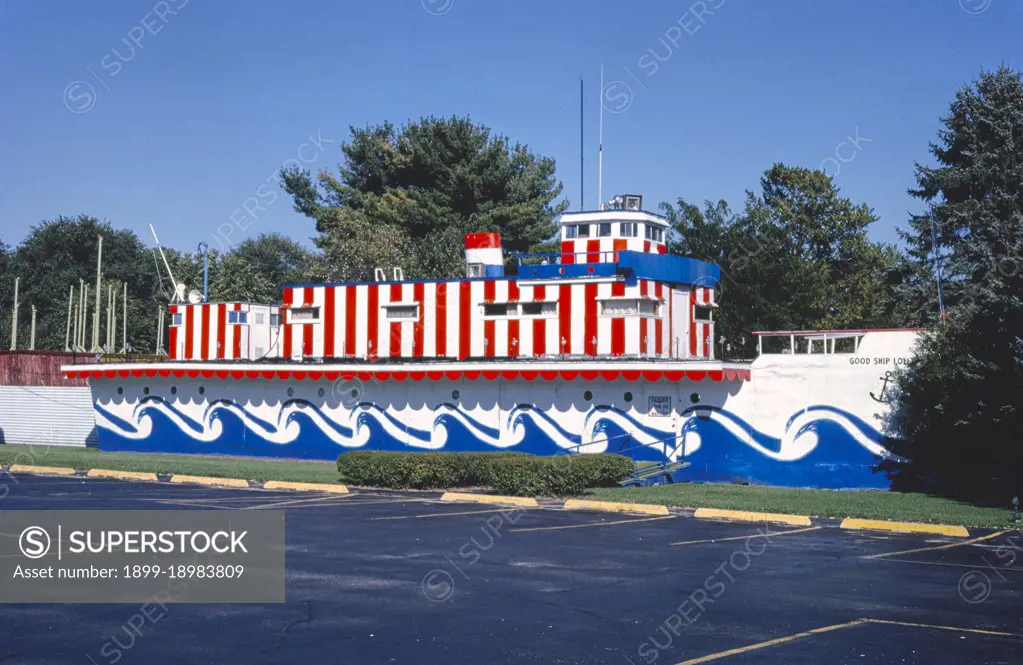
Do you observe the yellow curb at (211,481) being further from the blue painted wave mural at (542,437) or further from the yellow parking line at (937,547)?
the yellow parking line at (937,547)

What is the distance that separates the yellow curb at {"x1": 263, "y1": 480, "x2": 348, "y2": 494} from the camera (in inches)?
1037

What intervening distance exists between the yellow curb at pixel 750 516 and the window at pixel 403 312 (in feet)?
48.3

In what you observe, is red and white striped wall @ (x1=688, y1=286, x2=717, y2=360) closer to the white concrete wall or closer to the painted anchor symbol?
the painted anchor symbol

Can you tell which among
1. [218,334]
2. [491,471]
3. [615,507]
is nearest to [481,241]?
[218,334]

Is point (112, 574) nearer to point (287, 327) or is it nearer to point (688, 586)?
point (688, 586)

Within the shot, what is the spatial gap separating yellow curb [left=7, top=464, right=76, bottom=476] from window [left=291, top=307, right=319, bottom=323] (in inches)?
366

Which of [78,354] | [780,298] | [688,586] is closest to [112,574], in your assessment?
[688,586]

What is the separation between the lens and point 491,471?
25156 millimetres

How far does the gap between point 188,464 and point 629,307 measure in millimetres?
14045

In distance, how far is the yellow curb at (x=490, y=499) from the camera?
2391 cm

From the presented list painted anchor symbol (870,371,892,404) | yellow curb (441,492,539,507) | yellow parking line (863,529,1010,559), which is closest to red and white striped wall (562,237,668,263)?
painted anchor symbol (870,371,892,404)

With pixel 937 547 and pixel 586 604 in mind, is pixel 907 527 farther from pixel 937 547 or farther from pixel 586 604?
pixel 586 604

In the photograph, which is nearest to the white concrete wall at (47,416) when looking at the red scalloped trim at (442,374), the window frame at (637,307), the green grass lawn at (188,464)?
the red scalloped trim at (442,374)

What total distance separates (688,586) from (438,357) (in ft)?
65.1
